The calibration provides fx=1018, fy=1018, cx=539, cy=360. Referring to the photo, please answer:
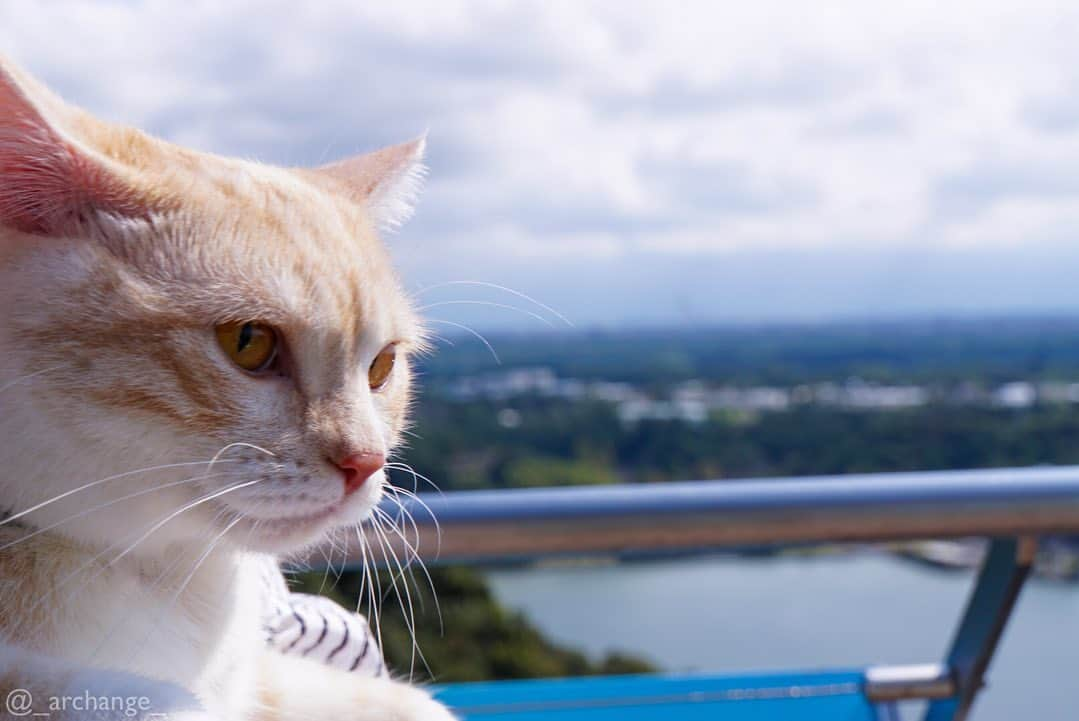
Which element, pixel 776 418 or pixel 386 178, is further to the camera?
pixel 776 418

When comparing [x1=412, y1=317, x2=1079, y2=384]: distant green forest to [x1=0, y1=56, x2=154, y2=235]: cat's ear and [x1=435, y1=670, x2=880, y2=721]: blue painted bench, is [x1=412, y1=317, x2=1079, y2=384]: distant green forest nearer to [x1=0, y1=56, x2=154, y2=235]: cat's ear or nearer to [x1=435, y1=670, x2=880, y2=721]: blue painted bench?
[x1=435, y1=670, x2=880, y2=721]: blue painted bench

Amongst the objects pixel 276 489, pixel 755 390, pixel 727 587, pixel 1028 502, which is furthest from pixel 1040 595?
pixel 755 390

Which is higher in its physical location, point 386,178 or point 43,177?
point 386,178

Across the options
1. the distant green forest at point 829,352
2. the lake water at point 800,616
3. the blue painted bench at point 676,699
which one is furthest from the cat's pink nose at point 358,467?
the distant green forest at point 829,352

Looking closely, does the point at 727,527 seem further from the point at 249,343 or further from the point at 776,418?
the point at 776,418

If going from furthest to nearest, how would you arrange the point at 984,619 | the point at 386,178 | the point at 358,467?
1. the point at 984,619
2. the point at 386,178
3. the point at 358,467

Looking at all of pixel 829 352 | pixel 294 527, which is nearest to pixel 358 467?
pixel 294 527
